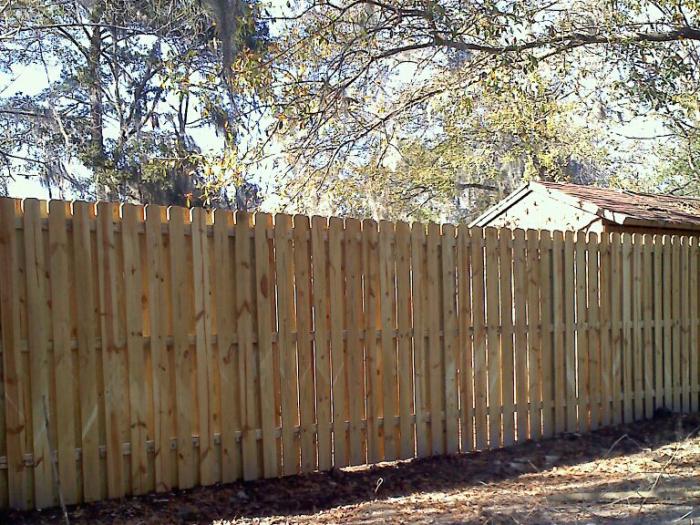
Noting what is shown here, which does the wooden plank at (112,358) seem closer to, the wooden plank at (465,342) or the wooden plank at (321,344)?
the wooden plank at (321,344)

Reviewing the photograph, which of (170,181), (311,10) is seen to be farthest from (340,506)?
(170,181)

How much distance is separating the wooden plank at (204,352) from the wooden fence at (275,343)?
0.01 metres

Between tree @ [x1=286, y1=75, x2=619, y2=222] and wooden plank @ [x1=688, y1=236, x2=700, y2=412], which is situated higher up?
tree @ [x1=286, y1=75, x2=619, y2=222]

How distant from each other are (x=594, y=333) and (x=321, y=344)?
10.8ft

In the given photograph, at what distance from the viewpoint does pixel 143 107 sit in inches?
794

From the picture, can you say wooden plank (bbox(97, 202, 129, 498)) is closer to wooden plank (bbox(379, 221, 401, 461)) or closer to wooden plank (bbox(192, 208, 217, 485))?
wooden plank (bbox(192, 208, 217, 485))

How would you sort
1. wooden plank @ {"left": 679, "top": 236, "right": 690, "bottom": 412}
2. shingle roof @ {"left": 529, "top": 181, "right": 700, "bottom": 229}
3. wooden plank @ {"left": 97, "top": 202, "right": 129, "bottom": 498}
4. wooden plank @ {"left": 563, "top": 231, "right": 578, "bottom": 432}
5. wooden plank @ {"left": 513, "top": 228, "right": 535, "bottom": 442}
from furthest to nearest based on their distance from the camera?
shingle roof @ {"left": 529, "top": 181, "right": 700, "bottom": 229}
wooden plank @ {"left": 679, "top": 236, "right": 690, "bottom": 412}
wooden plank @ {"left": 563, "top": 231, "right": 578, "bottom": 432}
wooden plank @ {"left": 513, "top": 228, "right": 535, "bottom": 442}
wooden plank @ {"left": 97, "top": 202, "right": 129, "bottom": 498}

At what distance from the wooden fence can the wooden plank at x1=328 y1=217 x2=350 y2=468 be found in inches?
0.6

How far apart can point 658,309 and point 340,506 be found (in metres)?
4.81

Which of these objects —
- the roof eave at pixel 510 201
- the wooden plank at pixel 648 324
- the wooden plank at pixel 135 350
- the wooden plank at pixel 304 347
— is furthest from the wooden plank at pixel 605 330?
the wooden plank at pixel 135 350

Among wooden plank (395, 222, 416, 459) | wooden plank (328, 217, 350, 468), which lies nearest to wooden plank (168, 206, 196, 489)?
wooden plank (328, 217, 350, 468)

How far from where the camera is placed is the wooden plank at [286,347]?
541 centimetres

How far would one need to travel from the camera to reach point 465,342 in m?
6.45

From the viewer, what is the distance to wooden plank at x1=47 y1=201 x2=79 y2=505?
4.55m
